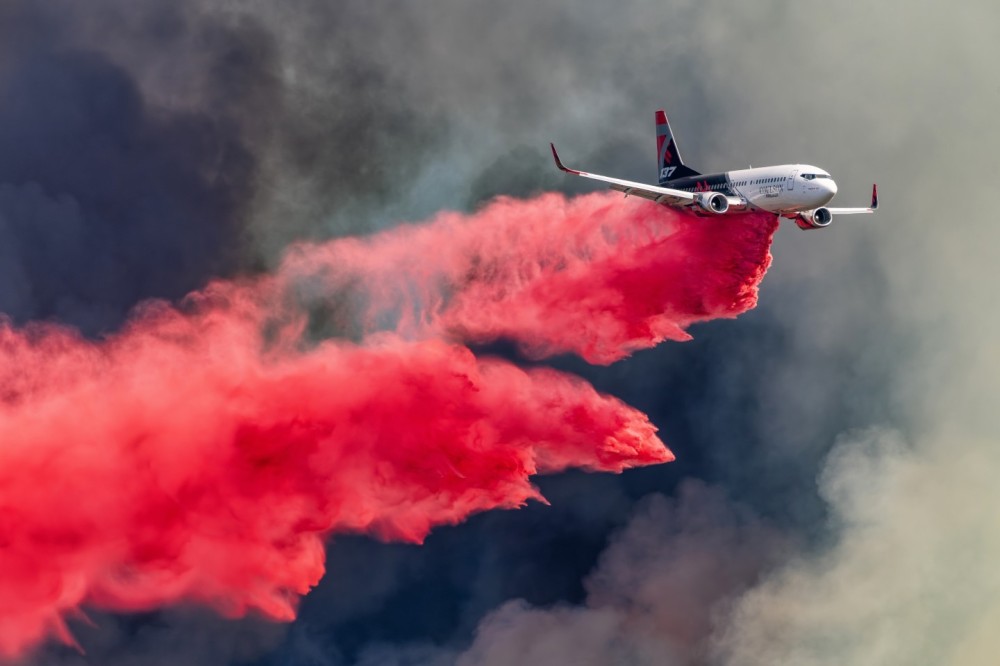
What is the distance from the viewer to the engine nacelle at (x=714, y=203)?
4438 cm

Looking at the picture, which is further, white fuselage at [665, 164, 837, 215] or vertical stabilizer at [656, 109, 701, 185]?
vertical stabilizer at [656, 109, 701, 185]

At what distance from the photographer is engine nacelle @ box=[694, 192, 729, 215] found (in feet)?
146

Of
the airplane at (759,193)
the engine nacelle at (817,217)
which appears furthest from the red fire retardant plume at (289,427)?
the engine nacelle at (817,217)

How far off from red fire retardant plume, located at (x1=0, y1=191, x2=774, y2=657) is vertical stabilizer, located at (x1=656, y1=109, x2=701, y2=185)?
3.65 m

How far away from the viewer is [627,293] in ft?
151

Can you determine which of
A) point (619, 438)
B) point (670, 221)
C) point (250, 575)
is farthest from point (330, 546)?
point (670, 221)

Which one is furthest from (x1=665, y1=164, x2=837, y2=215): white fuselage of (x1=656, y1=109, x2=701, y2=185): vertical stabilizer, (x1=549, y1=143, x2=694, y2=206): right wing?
(x1=656, y1=109, x2=701, y2=185): vertical stabilizer

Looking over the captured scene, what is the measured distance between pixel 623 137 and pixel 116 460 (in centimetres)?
2920

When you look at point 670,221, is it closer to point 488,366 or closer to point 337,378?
point 488,366

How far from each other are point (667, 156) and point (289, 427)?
59.5ft

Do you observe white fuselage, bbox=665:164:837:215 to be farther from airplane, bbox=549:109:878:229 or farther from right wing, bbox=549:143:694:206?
right wing, bbox=549:143:694:206

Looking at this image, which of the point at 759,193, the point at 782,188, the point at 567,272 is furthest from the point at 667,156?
the point at 782,188

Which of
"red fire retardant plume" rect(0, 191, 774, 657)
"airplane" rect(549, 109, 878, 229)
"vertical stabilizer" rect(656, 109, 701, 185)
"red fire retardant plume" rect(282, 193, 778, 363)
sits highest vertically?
"vertical stabilizer" rect(656, 109, 701, 185)

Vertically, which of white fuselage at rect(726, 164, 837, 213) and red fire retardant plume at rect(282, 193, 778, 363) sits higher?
white fuselage at rect(726, 164, 837, 213)
